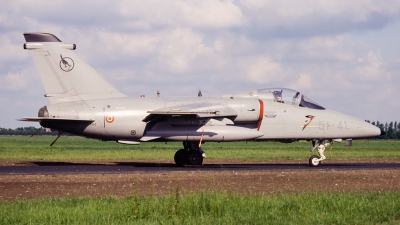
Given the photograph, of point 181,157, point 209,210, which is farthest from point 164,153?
point 209,210

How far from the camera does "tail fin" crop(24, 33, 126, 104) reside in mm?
25188

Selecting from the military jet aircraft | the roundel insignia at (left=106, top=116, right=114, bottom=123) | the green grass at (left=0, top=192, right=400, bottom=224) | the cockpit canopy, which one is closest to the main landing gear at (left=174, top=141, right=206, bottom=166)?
the military jet aircraft

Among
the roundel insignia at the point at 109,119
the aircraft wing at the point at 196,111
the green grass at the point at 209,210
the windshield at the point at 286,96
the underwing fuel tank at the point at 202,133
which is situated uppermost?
the windshield at the point at 286,96

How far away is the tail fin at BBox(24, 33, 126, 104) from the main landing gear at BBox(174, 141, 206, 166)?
12.6ft

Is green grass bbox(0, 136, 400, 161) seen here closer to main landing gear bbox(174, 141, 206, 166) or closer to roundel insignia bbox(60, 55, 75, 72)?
main landing gear bbox(174, 141, 206, 166)

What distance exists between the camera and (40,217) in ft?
36.2

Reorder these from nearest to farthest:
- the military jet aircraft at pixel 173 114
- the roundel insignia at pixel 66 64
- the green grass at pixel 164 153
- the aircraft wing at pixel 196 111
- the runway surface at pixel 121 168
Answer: the runway surface at pixel 121 168, the aircraft wing at pixel 196 111, the military jet aircraft at pixel 173 114, the roundel insignia at pixel 66 64, the green grass at pixel 164 153

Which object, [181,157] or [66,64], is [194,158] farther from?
[66,64]

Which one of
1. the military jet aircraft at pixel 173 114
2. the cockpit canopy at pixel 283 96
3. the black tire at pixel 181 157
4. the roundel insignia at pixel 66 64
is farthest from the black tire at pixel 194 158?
the roundel insignia at pixel 66 64

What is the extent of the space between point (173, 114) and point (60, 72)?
17.8 ft

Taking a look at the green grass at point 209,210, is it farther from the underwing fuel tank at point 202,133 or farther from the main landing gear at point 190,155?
the main landing gear at point 190,155

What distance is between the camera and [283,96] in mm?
25906

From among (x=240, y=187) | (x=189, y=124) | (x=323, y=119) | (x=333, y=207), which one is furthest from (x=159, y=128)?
(x=333, y=207)

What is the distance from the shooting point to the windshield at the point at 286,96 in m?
25.8
